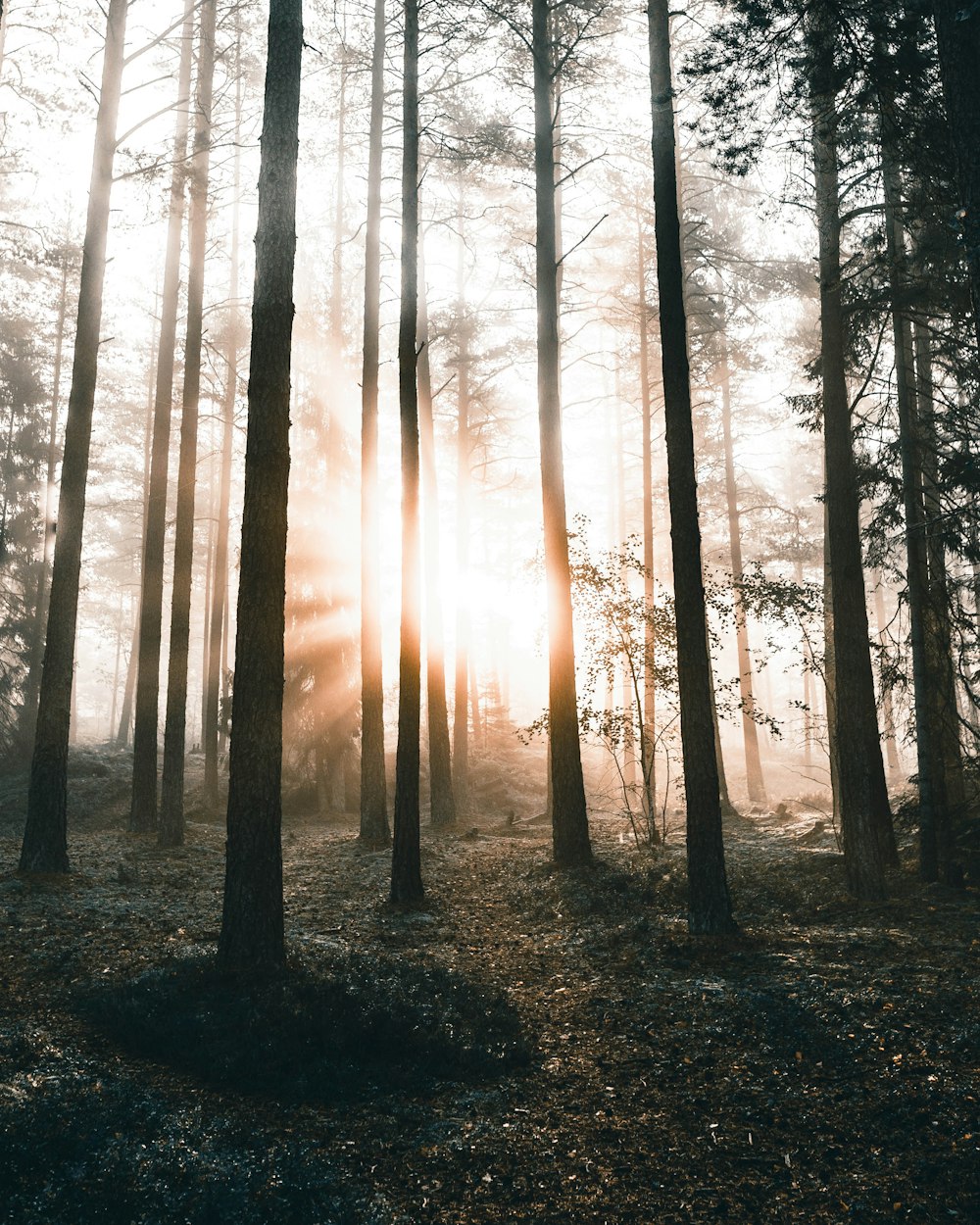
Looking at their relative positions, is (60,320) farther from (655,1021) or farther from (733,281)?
(655,1021)

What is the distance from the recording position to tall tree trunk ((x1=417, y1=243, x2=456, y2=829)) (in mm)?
16078

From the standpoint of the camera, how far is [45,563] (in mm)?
23594

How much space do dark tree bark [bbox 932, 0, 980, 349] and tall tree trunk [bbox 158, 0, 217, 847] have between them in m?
12.2

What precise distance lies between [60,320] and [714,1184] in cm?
2883

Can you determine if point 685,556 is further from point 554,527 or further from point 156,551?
point 156,551

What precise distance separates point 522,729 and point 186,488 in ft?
26.4

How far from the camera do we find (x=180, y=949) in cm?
713

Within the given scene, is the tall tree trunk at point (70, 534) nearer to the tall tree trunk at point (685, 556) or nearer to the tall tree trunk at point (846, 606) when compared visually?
the tall tree trunk at point (685, 556)

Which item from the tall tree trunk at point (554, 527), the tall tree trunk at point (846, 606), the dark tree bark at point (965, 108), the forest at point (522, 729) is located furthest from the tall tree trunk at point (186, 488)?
the dark tree bark at point (965, 108)

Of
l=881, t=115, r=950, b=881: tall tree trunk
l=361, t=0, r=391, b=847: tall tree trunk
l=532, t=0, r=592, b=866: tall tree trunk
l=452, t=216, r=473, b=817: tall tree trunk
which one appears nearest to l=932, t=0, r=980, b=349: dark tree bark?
l=881, t=115, r=950, b=881: tall tree trunk

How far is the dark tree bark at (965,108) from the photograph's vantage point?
17.0 feet

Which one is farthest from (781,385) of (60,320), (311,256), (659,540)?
(60,320)

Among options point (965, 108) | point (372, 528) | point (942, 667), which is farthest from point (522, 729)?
point (965, 108)

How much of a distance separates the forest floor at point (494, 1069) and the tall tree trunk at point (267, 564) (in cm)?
71
